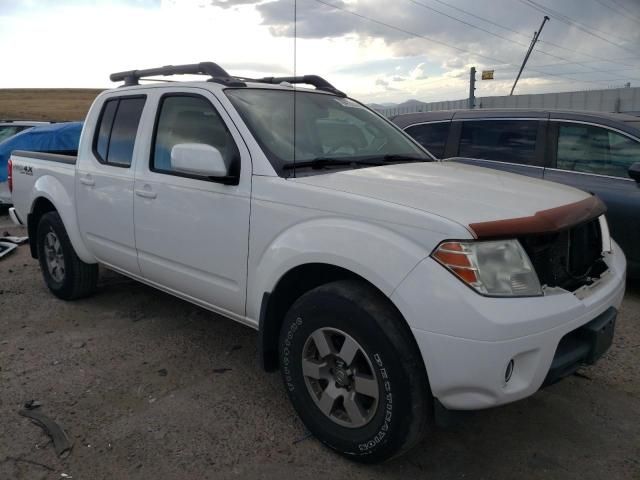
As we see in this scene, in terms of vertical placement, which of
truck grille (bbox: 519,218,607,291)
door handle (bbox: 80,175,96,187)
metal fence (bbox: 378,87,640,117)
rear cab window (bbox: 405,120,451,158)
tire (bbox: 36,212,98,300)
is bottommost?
tire (bbox: 36,212,98,300)

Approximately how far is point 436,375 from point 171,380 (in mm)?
1941

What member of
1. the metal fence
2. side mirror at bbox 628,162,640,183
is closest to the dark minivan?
side mirror at bbox 628,162,640,183

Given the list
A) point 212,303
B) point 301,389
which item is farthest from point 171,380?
point 301,389

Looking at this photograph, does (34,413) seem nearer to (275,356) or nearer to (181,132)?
(275,356)

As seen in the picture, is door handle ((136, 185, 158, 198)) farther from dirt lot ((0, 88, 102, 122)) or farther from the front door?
A: dirt lot ((0, 88, 102, 122))

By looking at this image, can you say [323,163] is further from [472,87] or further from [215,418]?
[472,87]

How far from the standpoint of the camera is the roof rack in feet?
11.7

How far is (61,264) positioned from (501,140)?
4410 millimetres

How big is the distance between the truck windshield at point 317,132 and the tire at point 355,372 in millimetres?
808

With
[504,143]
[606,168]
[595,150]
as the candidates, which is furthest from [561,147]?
[504,143]

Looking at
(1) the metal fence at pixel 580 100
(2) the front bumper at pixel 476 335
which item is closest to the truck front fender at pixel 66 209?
(2) the front bumper at pixel 476 335

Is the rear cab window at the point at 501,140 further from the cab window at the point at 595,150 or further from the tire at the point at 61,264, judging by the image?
the tire at the point at 61,264

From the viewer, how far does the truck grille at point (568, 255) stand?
95.2 inches

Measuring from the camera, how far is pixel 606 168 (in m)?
5.09
